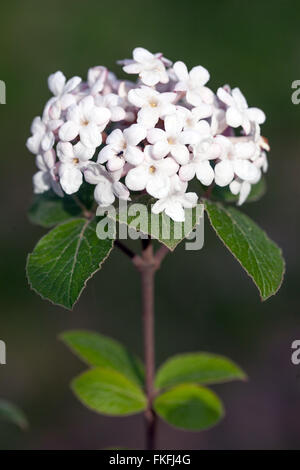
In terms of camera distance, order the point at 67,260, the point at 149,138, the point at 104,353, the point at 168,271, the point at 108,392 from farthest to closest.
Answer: the point at 168,271
the point at 104,353
the point at 108,392
the point at 67,260
the point at 149,138

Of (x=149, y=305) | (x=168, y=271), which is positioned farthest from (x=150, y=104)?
(x=168, y=271)

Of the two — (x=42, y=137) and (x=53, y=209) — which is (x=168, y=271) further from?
(x=42, y=137)

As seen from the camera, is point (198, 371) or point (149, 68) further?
point (198, 371)

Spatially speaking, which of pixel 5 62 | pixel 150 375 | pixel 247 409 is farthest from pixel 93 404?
pixel 5 62

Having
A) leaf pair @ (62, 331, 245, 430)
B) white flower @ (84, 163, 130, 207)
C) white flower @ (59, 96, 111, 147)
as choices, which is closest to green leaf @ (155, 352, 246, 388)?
leaf pair @ (62, 331, 245, 430)

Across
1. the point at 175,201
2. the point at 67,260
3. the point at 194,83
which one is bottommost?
the point at 67,260

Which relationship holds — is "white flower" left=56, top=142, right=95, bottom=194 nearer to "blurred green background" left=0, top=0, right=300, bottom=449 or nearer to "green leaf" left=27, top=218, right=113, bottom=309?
"green leaf" left=27, top=218, right=113, bottom=309

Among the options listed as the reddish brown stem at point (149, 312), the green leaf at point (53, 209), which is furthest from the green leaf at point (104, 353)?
the green leaf at point (53, 209)
